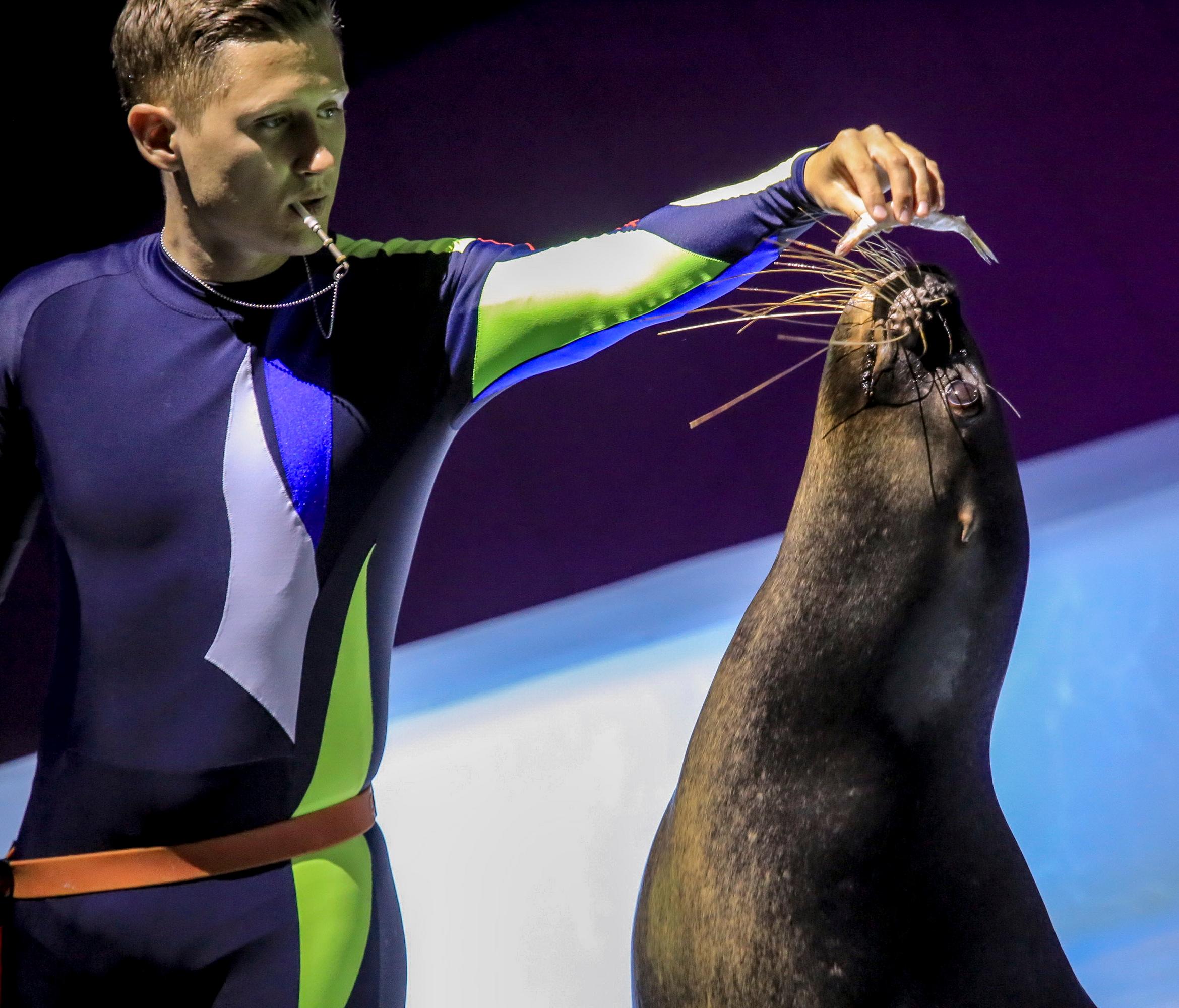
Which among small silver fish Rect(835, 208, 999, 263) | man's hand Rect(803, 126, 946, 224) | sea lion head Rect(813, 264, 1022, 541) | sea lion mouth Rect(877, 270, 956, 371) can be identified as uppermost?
man's hand Rect(803, 126, 946, 224)

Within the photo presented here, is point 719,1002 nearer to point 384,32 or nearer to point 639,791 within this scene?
point 639,791

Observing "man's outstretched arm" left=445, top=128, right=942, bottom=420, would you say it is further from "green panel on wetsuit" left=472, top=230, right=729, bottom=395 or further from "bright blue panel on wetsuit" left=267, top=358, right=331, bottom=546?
"bright blue panel on wetsuit" left=267, top=358, right=331, bottom=546

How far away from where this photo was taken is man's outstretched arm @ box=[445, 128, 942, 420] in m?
1.25

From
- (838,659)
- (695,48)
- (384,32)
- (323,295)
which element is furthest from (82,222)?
(838,659)

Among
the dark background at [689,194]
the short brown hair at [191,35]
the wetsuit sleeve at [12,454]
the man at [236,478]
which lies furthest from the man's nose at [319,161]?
the dark background at [689,194]

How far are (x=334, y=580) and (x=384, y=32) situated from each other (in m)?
3.28

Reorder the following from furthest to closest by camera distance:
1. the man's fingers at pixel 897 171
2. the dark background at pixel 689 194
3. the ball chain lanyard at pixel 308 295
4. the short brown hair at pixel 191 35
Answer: the dark background at pixel 689 194
the ball chain lanyard at pixel 308 295
the short brown hair at pixel 191 35
the man's fingers at pixel 897 171

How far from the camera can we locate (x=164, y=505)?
128 cm

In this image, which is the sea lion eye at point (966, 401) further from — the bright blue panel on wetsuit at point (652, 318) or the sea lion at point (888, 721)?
the bright blue panel on wetsuit at point (652, 318)

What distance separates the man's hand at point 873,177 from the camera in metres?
1.05

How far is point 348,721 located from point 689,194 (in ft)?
10.5

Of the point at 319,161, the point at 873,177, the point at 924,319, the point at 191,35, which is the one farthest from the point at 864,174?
the point at 191,35

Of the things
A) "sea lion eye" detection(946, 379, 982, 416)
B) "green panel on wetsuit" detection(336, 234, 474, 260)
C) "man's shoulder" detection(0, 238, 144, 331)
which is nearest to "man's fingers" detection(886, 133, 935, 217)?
"sea lion eye" detection(946, 379, 982, 416)

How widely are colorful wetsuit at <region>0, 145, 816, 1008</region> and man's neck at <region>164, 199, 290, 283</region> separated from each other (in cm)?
1
